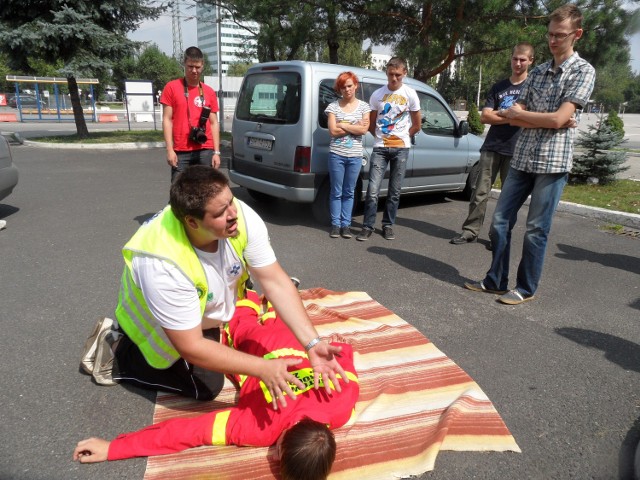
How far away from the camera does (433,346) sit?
3.29m

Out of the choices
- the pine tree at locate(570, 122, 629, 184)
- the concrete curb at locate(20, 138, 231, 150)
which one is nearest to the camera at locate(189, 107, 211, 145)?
the pine tree at locate(570, 122, 629, 184)

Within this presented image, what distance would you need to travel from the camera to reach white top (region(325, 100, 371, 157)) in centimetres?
541

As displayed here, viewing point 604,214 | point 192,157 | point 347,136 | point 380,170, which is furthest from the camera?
point 604,214

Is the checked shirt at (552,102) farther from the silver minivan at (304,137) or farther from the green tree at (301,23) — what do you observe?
the green tree at (301,23)

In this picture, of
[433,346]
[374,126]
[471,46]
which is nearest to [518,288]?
[433,346]

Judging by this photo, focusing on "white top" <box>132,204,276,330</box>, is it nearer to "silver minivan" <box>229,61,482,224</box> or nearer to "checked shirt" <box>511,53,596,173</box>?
"checked shirt" <box>511,53,596,173</box>

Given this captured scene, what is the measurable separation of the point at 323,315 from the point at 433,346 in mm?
858

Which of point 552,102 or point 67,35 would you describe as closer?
point 552,102

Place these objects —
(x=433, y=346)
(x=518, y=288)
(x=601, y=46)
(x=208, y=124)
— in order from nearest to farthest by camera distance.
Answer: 1. (x=433, y=346)
2. (x=518, y=288)
3. (x=208, y=124)
4. (x=601, y=46)

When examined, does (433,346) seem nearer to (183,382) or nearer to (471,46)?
(183,382)

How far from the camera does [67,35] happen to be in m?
13.7

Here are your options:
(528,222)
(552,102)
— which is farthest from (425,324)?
(552,102)

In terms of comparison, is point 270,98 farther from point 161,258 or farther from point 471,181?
point 161,258

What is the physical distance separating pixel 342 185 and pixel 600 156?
593 centimetres
